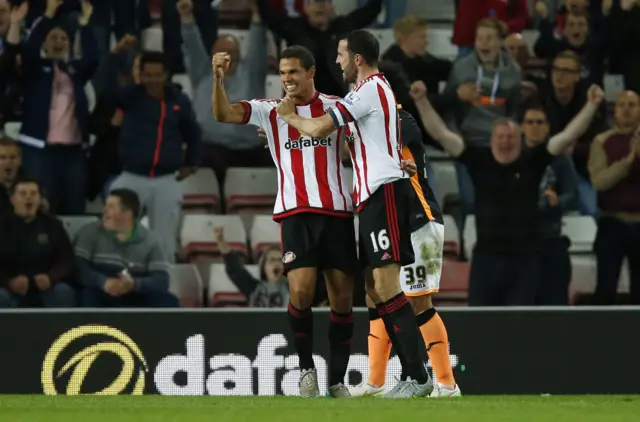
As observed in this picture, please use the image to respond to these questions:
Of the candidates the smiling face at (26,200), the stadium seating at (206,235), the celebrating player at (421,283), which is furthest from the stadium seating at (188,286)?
the celebrating player at (421,283)

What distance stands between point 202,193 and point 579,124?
3.32 m

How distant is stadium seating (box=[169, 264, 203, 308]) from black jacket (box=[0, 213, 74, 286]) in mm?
1070

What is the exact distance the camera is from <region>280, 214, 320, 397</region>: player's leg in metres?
6.93

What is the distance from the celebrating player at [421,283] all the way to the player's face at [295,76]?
64 cm

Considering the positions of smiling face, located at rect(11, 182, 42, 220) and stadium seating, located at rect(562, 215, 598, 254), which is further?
stadium seating, located at rect(562, 215, 598, 254)

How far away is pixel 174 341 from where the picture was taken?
916 cm

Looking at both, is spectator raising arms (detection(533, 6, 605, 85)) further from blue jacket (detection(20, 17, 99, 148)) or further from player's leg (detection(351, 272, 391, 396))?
player's leg (detection(351, 272, 391, 396))

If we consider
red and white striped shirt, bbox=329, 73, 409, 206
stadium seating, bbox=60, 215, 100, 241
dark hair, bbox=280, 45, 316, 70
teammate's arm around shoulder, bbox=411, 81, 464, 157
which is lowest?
stadium seating, bbox=60, 215, 100, 241

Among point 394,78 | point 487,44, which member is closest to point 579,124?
point 487,44

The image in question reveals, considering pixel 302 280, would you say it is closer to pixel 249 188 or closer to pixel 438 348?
pixel 438 348

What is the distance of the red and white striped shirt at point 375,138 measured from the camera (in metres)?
6.79

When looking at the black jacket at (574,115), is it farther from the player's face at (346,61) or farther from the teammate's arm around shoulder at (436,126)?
the player's face at (346,61)

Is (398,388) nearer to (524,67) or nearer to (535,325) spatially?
(535,325)

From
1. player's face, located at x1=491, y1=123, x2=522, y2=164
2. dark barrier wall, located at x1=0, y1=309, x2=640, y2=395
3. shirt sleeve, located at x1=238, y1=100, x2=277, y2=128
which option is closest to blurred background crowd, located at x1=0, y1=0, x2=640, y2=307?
player's face, located at x1=491, y1=123, x2=522, y2=164
